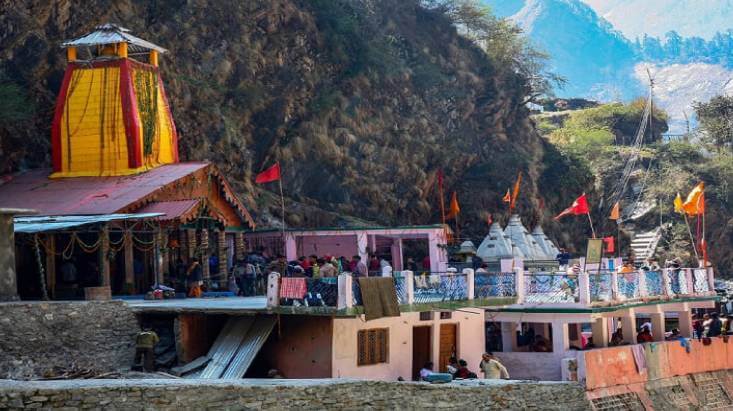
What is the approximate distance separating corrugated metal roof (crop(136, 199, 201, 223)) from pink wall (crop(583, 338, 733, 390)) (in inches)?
413

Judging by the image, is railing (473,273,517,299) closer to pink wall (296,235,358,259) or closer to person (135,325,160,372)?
person (135,325,160,372)

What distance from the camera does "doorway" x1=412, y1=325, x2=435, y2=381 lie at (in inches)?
1096

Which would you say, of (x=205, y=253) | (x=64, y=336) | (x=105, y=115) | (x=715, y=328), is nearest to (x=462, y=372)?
(x=64, y=336)

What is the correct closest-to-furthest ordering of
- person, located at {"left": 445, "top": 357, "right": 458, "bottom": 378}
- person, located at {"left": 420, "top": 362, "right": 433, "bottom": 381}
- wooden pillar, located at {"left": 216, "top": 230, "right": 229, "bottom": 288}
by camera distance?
person, located at {"left": 420, "top": 362, "right": 433, "bottom": 381} < person, located at {"left": 445, "top": 357, "right": 458, "bottom": 378} < wooden pillar, located at {"left": 216, "top": 230, "right": 229, "bottom": 288}

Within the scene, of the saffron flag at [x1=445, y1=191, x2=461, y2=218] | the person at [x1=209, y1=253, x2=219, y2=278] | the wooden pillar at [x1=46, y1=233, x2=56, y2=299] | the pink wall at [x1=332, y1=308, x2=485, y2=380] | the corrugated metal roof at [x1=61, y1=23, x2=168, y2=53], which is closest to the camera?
the pink wall at [x1=332, y1=308, x2=485, y2=380]

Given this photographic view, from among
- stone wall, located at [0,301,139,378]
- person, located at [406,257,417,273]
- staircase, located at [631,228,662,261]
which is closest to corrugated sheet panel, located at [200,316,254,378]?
stone wall, located at [0,301,139,378]

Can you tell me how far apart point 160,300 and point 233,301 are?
69.1 inches

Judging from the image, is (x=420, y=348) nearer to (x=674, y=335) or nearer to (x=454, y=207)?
(x=674, y=335)

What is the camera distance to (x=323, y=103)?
49.9m

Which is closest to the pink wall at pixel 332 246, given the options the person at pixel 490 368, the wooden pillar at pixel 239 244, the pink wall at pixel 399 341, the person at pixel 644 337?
the wooden pillar at pixel 239 244

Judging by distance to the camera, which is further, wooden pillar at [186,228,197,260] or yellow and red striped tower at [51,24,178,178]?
yellow and red striped tower at [51,24,178,178]

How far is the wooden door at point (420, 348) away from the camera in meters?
27.8

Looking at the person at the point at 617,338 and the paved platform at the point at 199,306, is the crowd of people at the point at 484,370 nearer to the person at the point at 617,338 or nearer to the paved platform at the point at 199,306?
the paved platform at the point at 199,306

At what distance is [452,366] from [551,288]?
4532 millimetres
